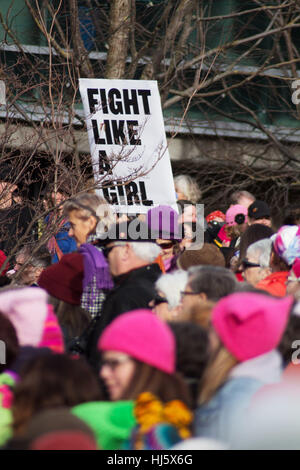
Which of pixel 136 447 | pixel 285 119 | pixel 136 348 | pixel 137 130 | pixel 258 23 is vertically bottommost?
pixel 136 447

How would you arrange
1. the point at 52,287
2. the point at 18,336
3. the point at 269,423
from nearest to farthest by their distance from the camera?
1. the point at 269,423
2. the point at 18,336
3. the point at 52,287

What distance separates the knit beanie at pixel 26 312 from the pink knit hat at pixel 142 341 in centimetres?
77

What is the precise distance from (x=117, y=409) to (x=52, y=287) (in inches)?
76.2

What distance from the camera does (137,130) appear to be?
639 centimetres

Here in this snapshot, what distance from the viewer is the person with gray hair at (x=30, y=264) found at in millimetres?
6246

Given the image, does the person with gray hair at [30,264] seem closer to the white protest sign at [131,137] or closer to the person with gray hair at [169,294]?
the white protest sign at [131,137]

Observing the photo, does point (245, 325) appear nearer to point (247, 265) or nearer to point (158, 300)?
point (158, 300)

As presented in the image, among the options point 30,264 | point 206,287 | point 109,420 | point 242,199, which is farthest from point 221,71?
point 109,420

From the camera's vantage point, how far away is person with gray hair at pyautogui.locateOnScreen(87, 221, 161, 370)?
4.65 m

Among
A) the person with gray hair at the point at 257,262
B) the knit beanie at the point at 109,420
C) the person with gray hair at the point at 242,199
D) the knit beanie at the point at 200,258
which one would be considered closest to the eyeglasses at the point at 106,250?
the knit beanie at the point at 200,258

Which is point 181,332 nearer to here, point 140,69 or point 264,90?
point 140,69

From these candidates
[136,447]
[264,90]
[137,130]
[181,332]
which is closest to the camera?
[136,447]

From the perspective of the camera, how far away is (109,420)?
3.17m

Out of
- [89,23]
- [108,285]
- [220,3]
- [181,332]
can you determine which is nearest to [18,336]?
[181,332]
